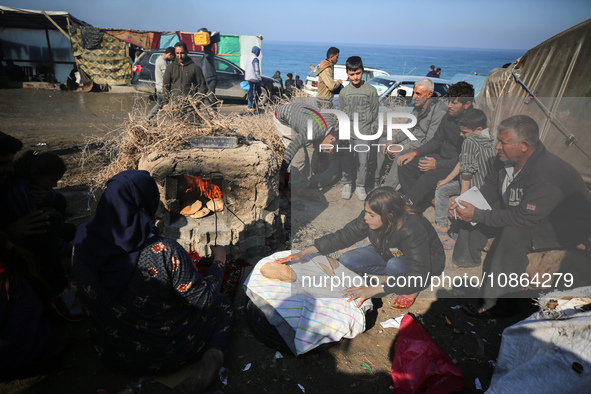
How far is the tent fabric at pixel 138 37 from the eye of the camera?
14281 millimetres

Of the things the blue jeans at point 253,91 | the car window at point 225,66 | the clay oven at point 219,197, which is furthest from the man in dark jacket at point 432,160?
the car window at point 225,66

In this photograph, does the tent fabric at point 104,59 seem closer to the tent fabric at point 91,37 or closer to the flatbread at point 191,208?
the tent fabric at point 91,37

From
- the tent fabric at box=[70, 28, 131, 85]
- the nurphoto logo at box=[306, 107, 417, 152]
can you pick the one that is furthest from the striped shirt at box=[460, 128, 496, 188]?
the tent fabric at box=[70, 28, 131, 85]

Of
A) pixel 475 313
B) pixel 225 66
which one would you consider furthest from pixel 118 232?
pixel 225 66

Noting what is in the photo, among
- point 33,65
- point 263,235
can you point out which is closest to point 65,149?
point 263,235

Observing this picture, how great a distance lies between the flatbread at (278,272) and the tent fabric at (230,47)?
1527 cm

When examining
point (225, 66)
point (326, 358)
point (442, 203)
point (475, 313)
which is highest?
point (225, 66)

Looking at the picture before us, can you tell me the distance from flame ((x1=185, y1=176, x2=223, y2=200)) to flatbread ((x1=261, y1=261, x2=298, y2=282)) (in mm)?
1194

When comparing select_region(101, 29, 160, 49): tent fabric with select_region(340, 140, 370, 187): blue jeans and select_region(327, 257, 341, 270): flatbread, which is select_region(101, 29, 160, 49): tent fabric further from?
select_region(327, 257, 341, 270): flatbread

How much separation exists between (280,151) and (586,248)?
421cm

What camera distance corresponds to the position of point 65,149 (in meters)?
6.54

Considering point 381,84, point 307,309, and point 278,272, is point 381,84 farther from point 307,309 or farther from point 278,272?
point 307,309

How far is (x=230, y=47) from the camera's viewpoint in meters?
16.0

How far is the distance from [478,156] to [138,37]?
52.7ft
